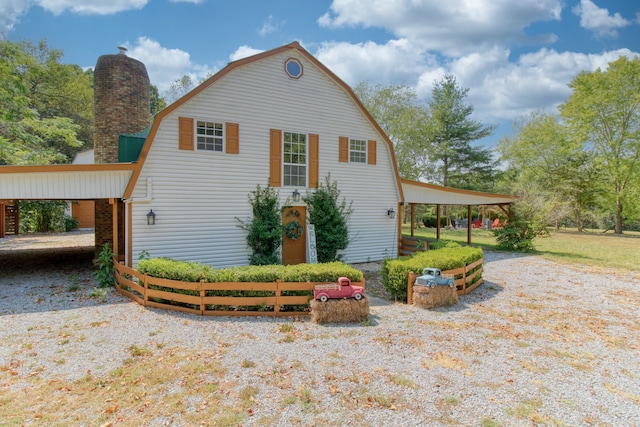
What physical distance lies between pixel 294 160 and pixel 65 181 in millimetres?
6269

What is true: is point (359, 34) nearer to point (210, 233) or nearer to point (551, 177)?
point (210, 233)

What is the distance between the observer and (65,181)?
8.04 m

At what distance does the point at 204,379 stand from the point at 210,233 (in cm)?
617

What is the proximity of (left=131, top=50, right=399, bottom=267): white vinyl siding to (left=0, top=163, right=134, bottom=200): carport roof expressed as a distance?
0.59 m

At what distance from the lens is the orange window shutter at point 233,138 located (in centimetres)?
995

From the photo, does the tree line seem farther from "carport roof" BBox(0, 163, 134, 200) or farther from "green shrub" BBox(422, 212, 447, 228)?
"carport roof" BBox(0, 163, 134, 200)

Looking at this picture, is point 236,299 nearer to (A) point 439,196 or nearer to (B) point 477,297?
(B) point 477,297

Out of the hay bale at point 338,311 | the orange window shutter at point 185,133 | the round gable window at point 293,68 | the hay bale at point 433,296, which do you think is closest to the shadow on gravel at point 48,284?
the orange window shutter at point 185,133

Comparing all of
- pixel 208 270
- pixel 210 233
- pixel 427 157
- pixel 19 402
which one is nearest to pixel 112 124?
pixel 210 233

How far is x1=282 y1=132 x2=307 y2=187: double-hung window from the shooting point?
10992 millimetres

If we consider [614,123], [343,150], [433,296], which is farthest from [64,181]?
[614,123]

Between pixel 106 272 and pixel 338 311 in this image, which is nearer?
pixel 338 311

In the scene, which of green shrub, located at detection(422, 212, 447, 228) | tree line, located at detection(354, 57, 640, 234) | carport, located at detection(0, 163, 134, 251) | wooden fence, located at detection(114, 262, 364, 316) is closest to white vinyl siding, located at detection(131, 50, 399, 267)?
carport, located at detection(0, 163, 134, 251)

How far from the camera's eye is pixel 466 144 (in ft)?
104
